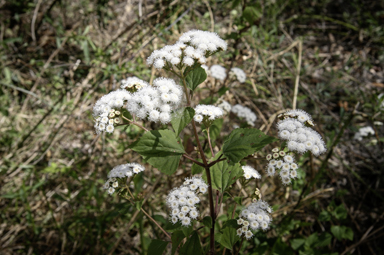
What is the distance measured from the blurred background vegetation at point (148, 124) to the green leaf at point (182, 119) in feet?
2.80

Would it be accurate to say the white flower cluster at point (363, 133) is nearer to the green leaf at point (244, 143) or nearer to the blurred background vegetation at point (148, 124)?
the blurred background vegetation at point (148, 124)

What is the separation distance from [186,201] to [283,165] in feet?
2.31

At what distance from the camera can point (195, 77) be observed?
1780 millimetres

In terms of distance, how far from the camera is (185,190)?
1.95 m

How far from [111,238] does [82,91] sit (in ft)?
→ 7.79

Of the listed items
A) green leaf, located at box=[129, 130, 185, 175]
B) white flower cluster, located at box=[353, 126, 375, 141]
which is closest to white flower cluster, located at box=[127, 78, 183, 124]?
green leaf, located at box=[129, 130, 185, 175]

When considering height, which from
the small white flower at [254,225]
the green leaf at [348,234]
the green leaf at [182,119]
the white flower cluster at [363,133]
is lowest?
the green leaf at [348,234]

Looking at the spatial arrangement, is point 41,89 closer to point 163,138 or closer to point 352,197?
point 163,138

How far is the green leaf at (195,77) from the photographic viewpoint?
5.75ft

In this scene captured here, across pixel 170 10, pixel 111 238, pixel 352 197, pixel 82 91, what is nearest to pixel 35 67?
pixel 82 91

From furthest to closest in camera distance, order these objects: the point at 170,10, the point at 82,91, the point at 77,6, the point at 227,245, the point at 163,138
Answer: the point at 77,6
the point at 82,91
the point at 170,10
the point at 227,245
the point at 163,138

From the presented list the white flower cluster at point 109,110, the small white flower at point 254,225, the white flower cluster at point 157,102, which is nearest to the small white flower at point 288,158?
the small white flower at point 254,225

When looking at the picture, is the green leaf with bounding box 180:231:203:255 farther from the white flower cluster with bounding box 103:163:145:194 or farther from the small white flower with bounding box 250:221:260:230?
the white flower cluster with bounding box 103:163:145:194

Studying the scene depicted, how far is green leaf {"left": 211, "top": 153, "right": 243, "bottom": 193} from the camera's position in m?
1.82
